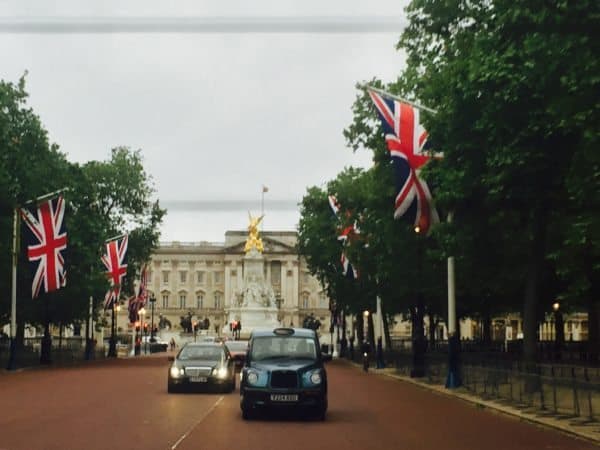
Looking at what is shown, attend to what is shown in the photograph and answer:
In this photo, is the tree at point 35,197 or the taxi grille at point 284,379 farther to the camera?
the tree at point 35,197

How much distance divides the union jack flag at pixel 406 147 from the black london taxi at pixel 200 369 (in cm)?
771

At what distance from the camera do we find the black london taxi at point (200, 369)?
32.5 m

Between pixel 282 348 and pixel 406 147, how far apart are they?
36.3ft

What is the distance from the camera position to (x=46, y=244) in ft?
159

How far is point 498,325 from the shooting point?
485 ft

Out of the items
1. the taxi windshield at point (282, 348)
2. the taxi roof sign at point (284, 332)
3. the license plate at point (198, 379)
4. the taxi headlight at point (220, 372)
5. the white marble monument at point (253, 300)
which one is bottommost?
the license plate at point (198, 379)

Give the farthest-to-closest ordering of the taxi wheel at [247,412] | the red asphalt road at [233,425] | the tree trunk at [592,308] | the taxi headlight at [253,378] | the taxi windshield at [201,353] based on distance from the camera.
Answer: the tree trunk at [592,308]
the taxi windshield at [201,353]
the taxi wheel at [247,412]
the taxi headlight at [253,378]
the red asphalt road at [233,425]

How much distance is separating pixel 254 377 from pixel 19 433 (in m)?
5.68

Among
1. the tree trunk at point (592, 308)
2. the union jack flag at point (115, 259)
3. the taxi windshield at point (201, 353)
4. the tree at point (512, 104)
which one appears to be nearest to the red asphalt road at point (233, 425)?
the taxi windshield at point (201, 353)

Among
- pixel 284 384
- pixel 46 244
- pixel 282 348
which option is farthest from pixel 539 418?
pixel 46 244

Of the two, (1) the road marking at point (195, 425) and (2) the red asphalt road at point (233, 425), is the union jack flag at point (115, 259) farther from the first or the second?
(1) the road marking at point (195, 425)

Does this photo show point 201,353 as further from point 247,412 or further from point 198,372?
point 247,412

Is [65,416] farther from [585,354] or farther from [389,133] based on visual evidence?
[585,354]

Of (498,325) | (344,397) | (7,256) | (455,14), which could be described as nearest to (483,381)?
(344,397)
